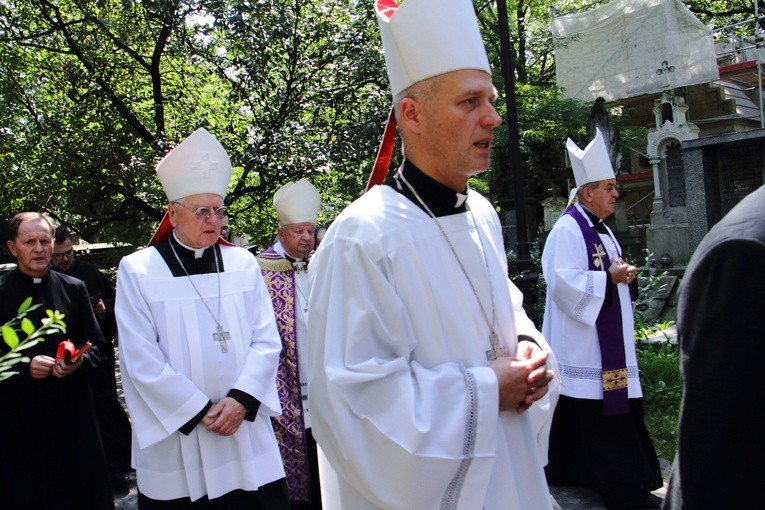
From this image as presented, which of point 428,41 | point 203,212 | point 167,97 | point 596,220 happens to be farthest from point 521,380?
point 167,97

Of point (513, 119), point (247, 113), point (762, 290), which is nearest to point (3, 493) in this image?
point (762, 290)

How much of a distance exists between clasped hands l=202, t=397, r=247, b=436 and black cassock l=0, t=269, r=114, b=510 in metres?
1.44

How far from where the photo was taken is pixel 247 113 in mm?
11180

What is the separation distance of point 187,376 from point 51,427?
1557 mm

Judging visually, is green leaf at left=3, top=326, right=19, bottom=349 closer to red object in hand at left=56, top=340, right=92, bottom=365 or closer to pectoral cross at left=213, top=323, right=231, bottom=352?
pectoral cross at left=213, top=323, right=231, bottom=352

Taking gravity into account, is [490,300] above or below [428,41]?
below

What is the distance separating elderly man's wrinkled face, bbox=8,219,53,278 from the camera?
4695mm

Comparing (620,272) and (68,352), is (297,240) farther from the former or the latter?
(620,272)

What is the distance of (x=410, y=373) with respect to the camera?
2074mm

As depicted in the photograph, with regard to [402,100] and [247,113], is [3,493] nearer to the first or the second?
[402,100]

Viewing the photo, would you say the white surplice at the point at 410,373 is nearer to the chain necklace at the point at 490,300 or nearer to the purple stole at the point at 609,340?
the chain necklace at the point at 490,300

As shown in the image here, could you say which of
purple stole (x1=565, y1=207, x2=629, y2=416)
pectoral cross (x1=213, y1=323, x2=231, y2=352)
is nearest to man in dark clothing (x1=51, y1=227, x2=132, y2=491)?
pectoral cross (x1=213, y1=323, x2=231, y2=352)

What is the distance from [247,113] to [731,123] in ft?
78.8

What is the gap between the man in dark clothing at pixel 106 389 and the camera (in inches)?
254
